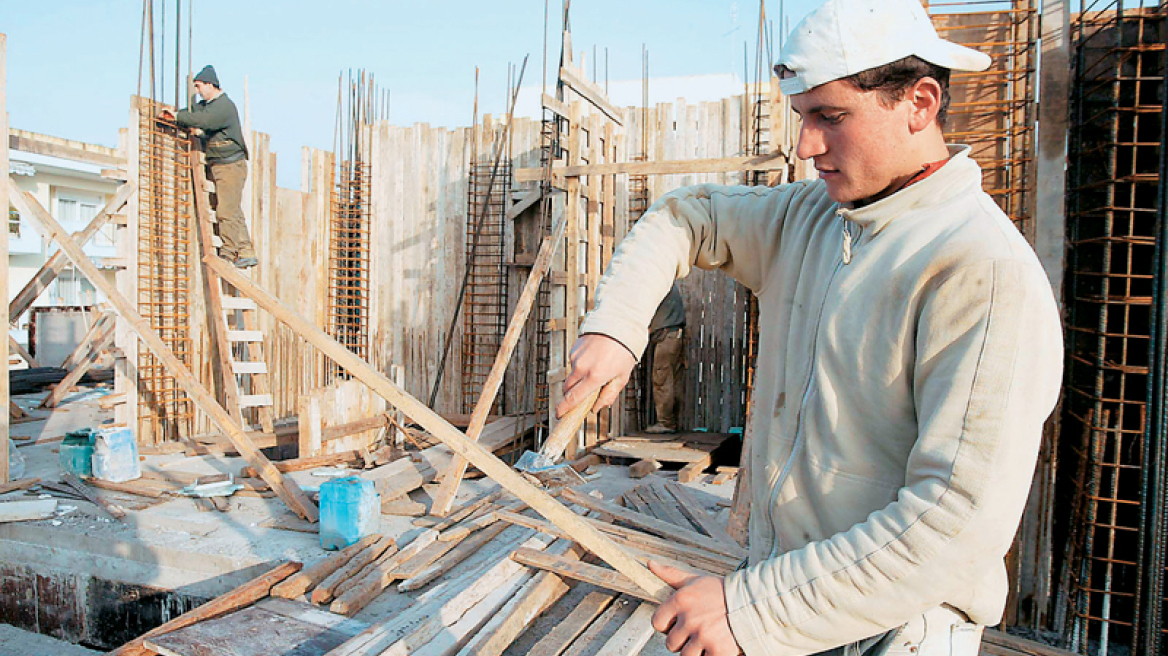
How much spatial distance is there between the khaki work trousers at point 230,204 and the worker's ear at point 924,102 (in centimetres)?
936

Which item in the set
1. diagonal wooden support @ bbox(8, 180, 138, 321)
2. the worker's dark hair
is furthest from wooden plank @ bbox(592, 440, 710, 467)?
the worker's dark hair

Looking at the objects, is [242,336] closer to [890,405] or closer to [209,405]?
[209,405]

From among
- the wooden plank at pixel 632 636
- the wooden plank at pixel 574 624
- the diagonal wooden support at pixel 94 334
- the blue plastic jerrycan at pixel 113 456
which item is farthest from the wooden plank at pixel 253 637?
the diagonal wooden support at pixel 94 334

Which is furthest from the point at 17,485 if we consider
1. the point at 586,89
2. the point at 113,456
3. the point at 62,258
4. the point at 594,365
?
the point at 594,365

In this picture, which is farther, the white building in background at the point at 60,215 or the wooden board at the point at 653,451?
the white building in background at the point at 60,215

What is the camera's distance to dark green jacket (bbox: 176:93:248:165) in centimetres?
853

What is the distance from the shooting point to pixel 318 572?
4.81 m

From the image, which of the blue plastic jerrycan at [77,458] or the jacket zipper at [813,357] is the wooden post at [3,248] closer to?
the blue plastic jerrycan at [77,458]

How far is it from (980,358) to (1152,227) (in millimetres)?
6397

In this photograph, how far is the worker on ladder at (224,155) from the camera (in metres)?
8.54

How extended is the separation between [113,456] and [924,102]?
787 centimetres

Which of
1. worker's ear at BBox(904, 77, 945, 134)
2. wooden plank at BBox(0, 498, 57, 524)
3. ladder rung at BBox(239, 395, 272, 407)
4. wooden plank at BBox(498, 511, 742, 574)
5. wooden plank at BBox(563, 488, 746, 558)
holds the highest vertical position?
worker's ear at BBox(904, 77, 945, 134)

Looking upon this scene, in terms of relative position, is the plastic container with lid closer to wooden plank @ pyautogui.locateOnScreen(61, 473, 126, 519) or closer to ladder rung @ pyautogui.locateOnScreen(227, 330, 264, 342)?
wooden plank @ pyautogui.locateOnScreen(61, 473, 126, 519)

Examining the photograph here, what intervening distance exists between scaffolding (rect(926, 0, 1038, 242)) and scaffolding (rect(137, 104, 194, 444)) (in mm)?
8374
